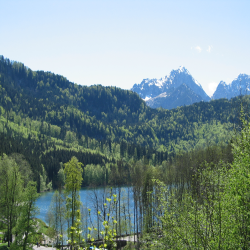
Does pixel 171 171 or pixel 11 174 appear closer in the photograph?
A: pixel 11 174

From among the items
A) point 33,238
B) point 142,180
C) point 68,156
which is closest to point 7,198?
point 33,238

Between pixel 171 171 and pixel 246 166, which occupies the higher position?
pixel 246 166

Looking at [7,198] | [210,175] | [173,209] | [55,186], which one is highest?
[210,175]

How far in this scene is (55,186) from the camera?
148375mm

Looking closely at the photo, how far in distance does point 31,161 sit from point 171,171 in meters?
86.3

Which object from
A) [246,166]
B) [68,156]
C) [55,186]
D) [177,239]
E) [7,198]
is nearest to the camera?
[246,166]

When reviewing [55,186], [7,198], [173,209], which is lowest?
[55,186]

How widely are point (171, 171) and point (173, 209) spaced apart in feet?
220

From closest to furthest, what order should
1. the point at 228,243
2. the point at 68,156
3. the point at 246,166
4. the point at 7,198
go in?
1. the point at 228,243
2. the point at 246,166
3. the point at 7,198
4. the point at 68,156

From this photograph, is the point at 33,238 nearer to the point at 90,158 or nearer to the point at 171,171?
the point at 171,171

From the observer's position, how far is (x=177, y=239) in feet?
55.6

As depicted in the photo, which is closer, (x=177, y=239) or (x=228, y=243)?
(x=228, y=243)

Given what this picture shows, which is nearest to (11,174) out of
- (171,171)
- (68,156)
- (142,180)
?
(142,180)

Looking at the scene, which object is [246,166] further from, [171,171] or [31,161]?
[31,161]
